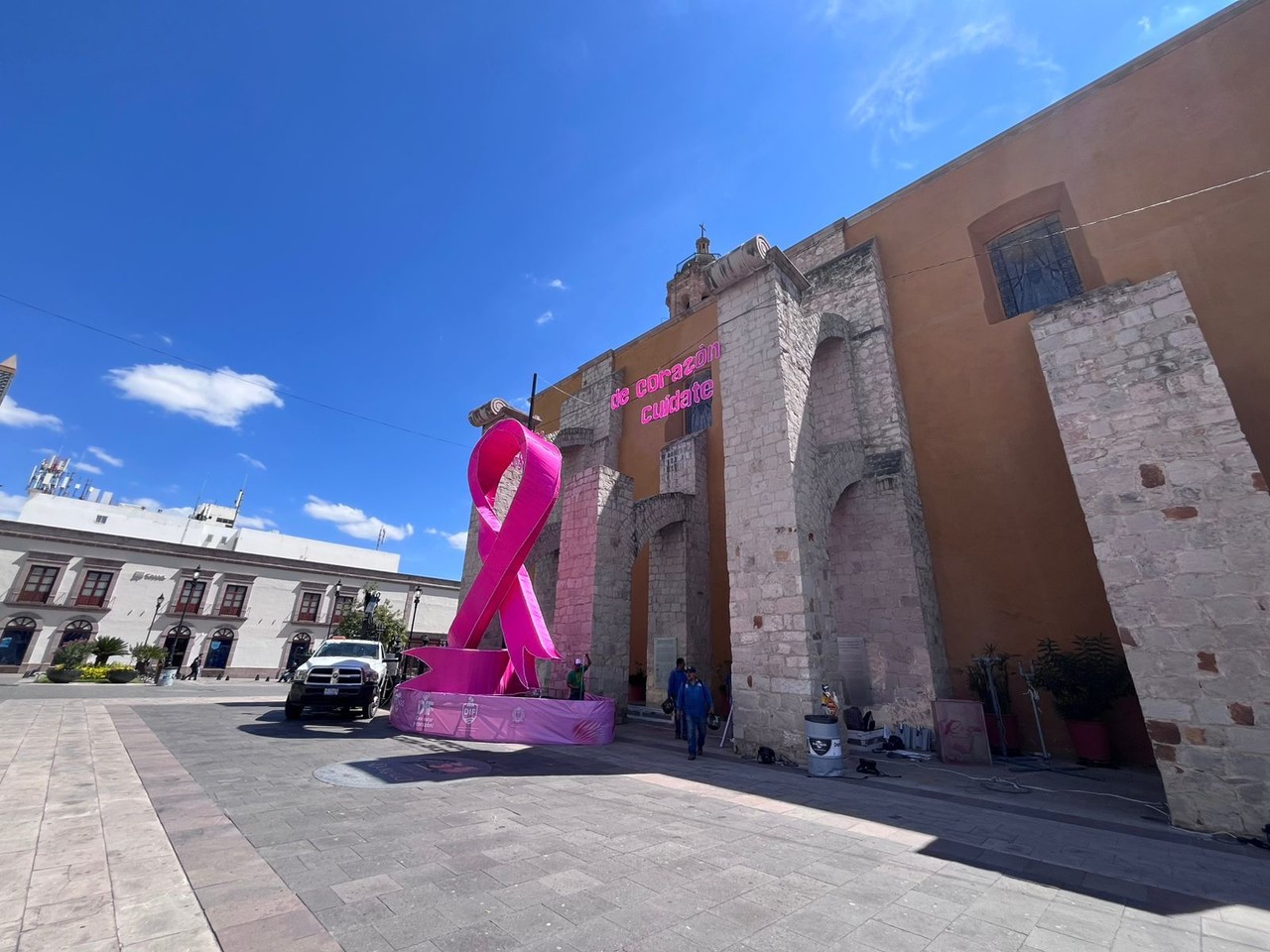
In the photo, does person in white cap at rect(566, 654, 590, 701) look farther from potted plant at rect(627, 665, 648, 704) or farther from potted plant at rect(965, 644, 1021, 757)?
potted plant at rect(965, 644, 1021, 757)

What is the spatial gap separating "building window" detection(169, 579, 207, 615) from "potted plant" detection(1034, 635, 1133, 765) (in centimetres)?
3441

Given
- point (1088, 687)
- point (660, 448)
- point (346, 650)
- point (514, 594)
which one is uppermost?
point (660, 448)

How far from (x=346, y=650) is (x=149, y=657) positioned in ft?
57.9

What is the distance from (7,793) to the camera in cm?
419

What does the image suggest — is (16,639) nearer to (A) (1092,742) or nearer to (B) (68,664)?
(B) (68,664)

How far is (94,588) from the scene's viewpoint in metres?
24.5

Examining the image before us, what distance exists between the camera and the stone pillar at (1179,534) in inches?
187

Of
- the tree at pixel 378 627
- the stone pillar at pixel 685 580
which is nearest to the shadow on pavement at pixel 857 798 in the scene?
the stone pillar at pixel 685 580

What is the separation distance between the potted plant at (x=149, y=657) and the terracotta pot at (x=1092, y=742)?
2938cm

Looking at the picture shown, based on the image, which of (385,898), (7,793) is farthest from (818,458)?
(7,793)

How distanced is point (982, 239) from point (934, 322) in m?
1.91

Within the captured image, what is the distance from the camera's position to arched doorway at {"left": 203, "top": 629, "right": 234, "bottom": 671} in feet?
86.9

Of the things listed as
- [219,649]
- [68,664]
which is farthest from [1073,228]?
[219,649]

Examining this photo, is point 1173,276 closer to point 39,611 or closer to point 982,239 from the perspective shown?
point 982,239
